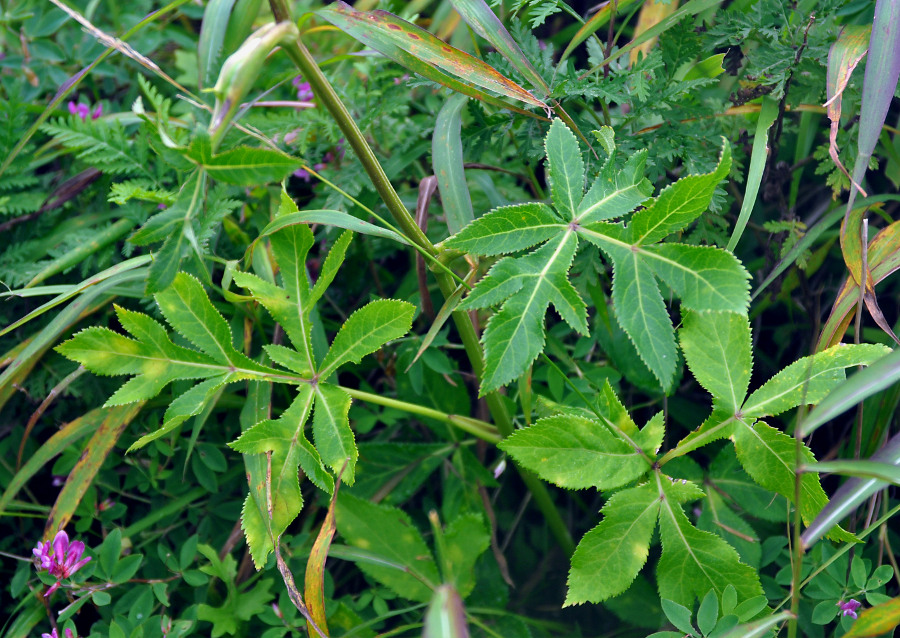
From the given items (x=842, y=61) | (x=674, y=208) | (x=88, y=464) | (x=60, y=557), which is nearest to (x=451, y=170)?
(x=674, y=208)

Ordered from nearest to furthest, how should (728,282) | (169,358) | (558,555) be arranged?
1. (728,282)
2. (169,358)
3. (558,555)

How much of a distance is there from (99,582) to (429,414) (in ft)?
3.18

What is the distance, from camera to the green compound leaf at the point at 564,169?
1295 mm

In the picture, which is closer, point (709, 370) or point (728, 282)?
point (728, 282)

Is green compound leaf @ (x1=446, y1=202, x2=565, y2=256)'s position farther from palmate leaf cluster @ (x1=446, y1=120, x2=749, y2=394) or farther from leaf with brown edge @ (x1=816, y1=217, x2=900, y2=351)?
leaf with brown edge @ (x1=816, y1=217, x2=900, y2=351)

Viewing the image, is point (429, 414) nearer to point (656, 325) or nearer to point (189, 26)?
point (656, 325)

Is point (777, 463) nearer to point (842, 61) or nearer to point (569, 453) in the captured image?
point (569, 453)

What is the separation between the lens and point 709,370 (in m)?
1.34

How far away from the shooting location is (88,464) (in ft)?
5.60

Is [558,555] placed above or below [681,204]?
below

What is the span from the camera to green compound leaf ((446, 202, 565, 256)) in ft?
4.13

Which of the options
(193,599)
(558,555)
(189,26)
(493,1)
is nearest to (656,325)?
(493,1)

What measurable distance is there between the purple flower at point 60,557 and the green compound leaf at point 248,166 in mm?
1051

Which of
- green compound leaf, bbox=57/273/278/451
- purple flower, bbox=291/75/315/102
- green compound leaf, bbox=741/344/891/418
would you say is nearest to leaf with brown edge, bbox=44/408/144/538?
green compound leaf, bbox=57/273/278/451
